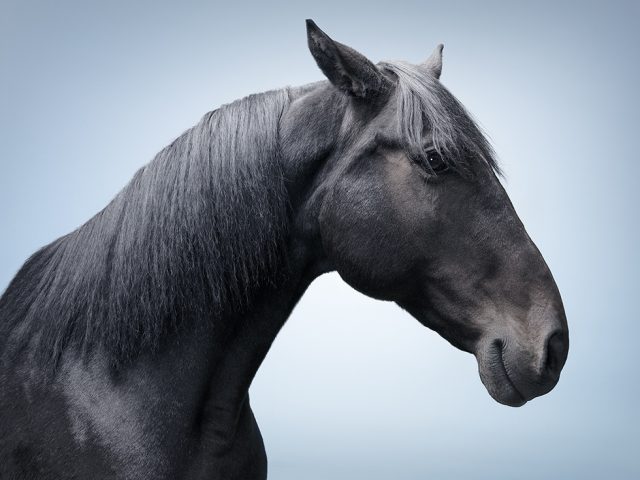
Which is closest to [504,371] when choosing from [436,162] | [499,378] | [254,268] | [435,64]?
[499,378]

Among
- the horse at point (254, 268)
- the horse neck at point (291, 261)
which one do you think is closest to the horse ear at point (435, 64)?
the horse at point (254, 268)

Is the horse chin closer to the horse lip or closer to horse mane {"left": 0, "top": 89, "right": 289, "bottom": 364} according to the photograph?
the horse lip

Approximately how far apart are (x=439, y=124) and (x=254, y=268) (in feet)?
1.48

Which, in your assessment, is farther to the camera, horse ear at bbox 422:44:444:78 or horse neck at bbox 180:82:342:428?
horse ear at bbox 422:44:444:78

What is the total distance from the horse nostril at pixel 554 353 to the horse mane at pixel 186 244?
54 centimetres

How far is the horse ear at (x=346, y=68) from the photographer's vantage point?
1.42m

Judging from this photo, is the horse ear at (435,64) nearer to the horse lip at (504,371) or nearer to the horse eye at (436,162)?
the horse eye at (436,162)

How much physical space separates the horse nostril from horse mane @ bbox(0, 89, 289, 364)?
539 millimetres

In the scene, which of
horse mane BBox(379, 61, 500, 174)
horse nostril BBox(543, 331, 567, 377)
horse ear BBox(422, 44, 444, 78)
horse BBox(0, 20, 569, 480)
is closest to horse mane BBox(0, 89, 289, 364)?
Answer: horse BBox(0, 20, 569, 480)

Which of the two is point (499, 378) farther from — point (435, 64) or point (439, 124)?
point (435, 64)

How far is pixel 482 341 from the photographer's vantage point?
1.42 m

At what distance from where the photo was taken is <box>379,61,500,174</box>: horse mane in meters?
1.43

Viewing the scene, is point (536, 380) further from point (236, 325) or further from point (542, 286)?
point (236, 325)

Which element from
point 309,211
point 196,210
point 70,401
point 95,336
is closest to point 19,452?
point 70,401
